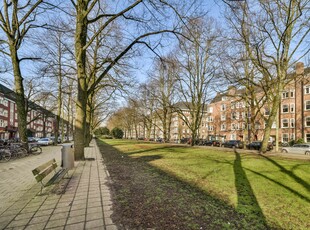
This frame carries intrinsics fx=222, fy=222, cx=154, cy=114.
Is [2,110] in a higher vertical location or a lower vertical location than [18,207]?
higher

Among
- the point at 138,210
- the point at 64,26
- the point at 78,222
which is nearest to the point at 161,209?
the point at 138,210

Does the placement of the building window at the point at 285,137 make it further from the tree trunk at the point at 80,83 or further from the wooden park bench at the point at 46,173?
the wooden park bench at the point at 46,173

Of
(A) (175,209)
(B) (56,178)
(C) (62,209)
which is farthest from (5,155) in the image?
(A) (175,209)

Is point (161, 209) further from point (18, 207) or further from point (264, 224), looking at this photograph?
point (18, 207)

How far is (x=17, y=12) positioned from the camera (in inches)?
661

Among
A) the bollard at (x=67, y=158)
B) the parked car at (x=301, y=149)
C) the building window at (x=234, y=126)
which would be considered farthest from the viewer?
the building window at (x=234, y=126)

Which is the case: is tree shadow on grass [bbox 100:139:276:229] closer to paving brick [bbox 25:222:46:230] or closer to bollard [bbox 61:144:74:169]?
paving brick [bbox 25:222:46:230]

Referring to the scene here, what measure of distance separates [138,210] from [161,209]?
0.49 m

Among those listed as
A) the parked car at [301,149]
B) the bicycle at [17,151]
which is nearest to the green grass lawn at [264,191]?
the bicycle at [17,151]

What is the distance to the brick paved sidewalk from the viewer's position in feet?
13.0

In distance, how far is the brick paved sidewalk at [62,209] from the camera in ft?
13.0

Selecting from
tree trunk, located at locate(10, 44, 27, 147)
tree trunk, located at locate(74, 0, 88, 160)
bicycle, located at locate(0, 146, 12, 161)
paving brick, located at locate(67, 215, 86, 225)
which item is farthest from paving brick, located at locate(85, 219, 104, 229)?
tree trunk, located at locate(10, 44, 27, 147)

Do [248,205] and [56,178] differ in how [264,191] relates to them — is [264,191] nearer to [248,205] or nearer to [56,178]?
[248,205]

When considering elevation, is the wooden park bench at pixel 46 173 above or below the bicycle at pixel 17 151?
above
